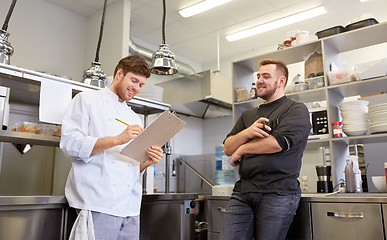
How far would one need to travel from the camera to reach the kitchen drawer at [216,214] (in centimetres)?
254

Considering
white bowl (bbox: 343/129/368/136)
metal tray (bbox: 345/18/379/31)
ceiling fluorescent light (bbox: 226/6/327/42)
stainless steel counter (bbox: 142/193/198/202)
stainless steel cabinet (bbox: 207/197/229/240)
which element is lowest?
stainless steel cabinet (bbox: 207/197/229/240)

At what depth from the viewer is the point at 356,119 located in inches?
101

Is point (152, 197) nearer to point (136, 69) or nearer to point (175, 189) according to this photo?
point (136, 69)

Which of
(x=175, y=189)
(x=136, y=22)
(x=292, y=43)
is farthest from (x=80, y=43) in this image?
(x=292, y=43)

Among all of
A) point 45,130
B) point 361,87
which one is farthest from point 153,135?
point 361,87

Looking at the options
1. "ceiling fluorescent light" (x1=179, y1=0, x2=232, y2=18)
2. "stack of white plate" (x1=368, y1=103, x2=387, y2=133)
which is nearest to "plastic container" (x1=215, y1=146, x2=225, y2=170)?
"ceiling fluorescent light" (x1=179, y1=0, x2=232, y2=18)

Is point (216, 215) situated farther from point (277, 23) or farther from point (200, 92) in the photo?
point (277, 23)

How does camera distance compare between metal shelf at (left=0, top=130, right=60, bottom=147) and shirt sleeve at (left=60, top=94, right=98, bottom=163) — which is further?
metal shelf at (left=0, top=130, right=60, bottom=147)

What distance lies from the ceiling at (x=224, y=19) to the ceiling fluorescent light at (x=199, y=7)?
0.29 feet

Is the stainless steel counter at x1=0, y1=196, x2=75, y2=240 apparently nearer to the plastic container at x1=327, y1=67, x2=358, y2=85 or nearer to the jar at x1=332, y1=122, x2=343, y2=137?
the jar at x1=332, y1=122, x2=343, y2=137

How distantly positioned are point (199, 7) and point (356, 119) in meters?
2.79

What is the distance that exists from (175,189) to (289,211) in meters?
3.93

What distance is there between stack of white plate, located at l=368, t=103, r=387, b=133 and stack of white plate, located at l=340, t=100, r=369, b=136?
0.18 feet

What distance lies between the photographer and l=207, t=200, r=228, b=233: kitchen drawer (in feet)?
8.33
